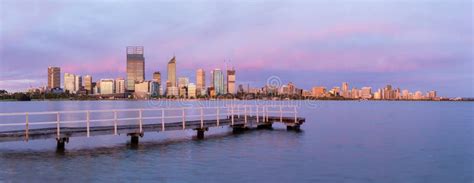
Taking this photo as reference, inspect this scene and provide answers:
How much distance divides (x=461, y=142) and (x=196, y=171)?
22648 mm

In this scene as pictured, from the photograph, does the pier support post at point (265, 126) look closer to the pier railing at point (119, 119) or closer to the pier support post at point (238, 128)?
the pier railing at point (119, 119)

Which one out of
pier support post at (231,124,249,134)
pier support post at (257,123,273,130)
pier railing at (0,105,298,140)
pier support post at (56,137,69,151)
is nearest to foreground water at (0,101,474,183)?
pier support post at (56,137,69,151)

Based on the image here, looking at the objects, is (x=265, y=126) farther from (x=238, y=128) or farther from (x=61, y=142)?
(x=61, y=142)

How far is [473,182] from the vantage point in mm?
17922

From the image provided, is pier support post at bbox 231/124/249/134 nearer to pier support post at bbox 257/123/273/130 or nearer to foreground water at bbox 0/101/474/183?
pier support post at bbox 257/123/273/130

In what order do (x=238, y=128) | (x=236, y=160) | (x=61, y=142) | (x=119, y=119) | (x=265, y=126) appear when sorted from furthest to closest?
1. (x=265, y=126)
2. (x=238, y=128)
3. (x=119, y=119)
4. (x=61, y=142)
5. (x=236, y=160)

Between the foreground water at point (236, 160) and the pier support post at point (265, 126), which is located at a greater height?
the pier support post at point (265, 126)

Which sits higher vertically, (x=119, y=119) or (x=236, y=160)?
(x=119, y=119)

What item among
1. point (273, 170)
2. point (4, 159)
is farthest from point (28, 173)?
point (273, 170)

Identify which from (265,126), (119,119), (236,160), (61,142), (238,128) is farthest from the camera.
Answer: (265,126)

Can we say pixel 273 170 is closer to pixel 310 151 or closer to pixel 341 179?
pixel 341 179

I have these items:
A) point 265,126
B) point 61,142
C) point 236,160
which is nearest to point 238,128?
point 265,126

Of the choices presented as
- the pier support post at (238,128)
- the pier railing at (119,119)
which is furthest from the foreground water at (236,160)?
the pier support post at (238,128)

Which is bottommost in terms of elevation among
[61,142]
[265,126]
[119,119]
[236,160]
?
[236,160]
